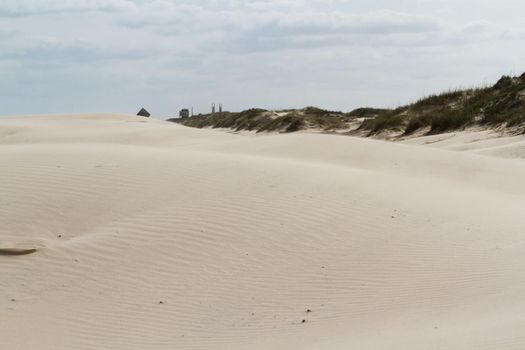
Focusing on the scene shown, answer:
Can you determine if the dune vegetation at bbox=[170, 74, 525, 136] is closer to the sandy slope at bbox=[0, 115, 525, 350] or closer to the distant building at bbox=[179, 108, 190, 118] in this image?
the sandy slope at bbox=[0, 115, 525, 350]

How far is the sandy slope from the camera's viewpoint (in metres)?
4.55

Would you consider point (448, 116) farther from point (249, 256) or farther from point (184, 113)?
point (184, 113)

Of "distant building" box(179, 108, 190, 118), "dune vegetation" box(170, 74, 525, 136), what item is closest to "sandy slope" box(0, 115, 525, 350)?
"dune vegetation" box(170, 74, 525, 136)

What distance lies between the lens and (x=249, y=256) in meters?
5.89

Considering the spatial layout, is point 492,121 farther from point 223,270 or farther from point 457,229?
point 223,270

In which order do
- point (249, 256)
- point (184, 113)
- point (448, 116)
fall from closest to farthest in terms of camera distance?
point (249, 256)
point (448, 116)
point (184, 113)

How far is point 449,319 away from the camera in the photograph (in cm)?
430

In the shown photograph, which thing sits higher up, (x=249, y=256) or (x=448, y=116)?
(x=448, y=116)

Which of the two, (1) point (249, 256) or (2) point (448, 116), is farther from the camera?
(2) point (448, 116)

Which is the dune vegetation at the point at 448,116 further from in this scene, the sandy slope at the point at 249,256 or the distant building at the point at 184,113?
the distant building at the point at 184,113

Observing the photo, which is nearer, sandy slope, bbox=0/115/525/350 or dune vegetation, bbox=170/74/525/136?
sandy slope, bbox=0/115/525/350

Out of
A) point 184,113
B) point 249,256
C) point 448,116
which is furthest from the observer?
point 184,113

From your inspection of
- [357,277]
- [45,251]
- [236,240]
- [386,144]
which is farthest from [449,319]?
[386,144]

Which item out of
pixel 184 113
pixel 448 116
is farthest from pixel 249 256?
pixel 184 113
